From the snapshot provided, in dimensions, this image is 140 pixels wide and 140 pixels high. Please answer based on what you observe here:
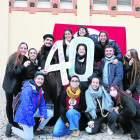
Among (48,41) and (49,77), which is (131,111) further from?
(48,41)

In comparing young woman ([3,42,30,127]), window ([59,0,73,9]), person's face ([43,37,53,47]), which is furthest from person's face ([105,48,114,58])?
window ([59,0,73,9])

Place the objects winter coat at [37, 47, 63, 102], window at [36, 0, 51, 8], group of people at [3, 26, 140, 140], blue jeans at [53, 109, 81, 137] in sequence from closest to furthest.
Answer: group of people at [3, 26, 140, 140], blue jeans at [53, 109, 81, 137], winter coat at [37, 47, 63, 102], window at [36, 0, 51, 8]

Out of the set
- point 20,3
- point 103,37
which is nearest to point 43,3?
point 20,3

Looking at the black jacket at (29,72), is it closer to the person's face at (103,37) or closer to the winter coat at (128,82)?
the person's face at (103,37)

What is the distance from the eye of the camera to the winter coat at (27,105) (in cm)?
258

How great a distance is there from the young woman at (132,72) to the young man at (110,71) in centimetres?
18

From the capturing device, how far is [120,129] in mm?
3203

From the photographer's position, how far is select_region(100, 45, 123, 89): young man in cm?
316

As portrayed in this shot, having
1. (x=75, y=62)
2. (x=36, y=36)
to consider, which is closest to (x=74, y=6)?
(x=36, y=36)

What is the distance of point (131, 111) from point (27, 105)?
5.04 ft

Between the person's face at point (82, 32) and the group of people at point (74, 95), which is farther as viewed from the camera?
the person's face at point (82, 32)

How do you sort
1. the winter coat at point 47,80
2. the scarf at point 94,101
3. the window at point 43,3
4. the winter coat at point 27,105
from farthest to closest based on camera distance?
the window at point 43,3 < the winter coat at point 47,80 < the scarf at point 94,101 < the winter coat at point 27,105

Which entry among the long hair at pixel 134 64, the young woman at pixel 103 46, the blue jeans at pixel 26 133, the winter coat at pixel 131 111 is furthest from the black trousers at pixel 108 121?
the young woman at pixel 103 46

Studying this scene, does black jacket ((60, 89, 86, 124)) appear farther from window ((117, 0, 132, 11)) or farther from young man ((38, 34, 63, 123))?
window ((117, 0, 132, 11))
